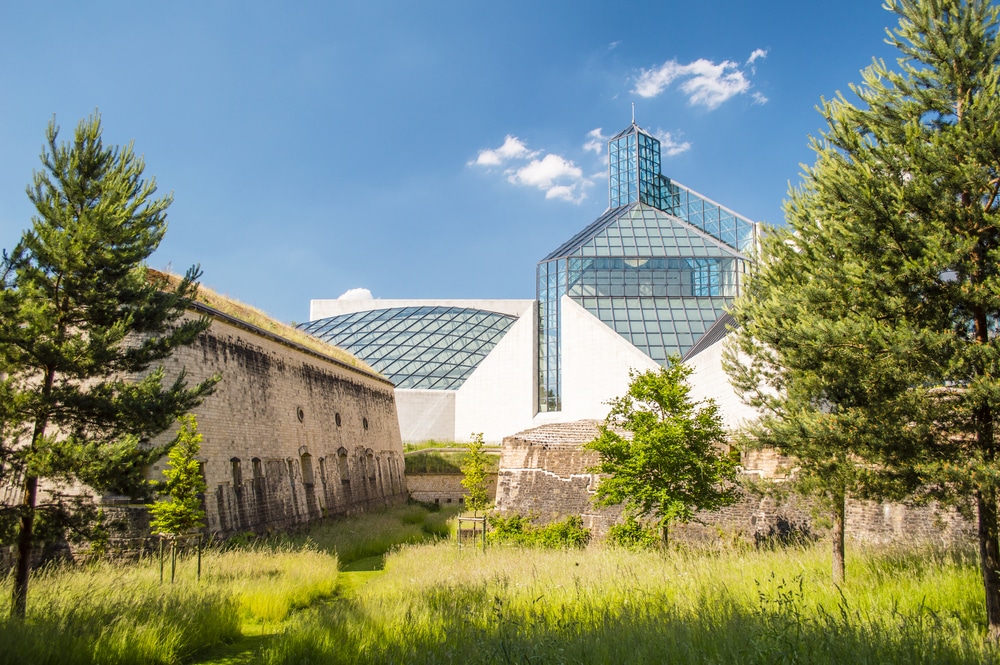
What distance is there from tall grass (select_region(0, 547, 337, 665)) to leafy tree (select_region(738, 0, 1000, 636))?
28.3ft

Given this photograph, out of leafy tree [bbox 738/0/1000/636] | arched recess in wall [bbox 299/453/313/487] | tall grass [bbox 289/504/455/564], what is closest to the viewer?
leafy tree [bbox 738/0/1000/636]

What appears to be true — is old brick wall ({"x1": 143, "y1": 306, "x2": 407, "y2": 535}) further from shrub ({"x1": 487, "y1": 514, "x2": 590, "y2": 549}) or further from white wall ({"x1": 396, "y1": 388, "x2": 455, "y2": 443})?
white wall ({"x1": 396, "y1": 388, "x2": 455, "y2": 443})

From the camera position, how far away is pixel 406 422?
4231 cm

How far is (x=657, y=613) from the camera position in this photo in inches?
286

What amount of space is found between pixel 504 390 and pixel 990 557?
3151 centimetres

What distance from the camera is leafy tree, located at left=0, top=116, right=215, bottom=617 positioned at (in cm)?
802

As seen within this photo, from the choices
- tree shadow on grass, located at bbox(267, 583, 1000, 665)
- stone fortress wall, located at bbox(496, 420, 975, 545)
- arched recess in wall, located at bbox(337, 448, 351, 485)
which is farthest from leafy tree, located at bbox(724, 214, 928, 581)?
arched recess in wall, located at bbox(337, 448, 351, 485)

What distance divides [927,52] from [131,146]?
10.5 metres

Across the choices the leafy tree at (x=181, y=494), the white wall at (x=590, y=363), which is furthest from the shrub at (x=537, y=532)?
the white wall at (x=590, y=363)

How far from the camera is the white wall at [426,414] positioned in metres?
Result: 41.8

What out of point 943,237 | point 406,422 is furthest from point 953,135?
point 406,422

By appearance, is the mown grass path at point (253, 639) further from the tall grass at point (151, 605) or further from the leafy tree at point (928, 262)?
the leafy tree at point (928, 262)

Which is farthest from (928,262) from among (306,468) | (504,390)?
(504,390)

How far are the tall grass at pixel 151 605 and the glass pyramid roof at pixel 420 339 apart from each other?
31.1m
